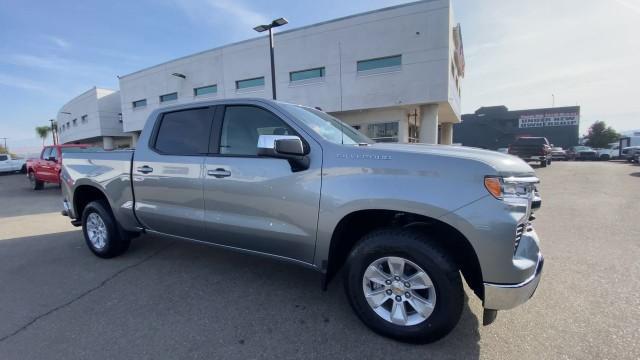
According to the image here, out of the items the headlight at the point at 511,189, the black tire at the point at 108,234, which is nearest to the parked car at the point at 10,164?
the black tire at the point at 108,234

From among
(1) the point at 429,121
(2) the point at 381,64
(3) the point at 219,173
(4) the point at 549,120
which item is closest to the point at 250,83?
(2) the point at 381,64

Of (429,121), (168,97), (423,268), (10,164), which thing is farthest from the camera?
(168,97)

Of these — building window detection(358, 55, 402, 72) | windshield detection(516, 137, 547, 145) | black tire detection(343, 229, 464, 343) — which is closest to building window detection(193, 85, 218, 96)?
building window detection(358, 55, 402, 72)

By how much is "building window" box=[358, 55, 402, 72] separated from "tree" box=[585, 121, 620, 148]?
163 feet

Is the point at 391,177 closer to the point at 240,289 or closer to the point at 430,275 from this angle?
the point at 430,275

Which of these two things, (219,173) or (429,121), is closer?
(219,173)

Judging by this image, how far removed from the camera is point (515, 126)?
4553cm

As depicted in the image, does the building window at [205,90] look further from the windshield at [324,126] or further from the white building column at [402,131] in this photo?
the windshield at [324,126]

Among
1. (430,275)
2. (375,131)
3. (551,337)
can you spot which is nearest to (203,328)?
(430,275)

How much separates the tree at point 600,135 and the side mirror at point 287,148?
61462 mm

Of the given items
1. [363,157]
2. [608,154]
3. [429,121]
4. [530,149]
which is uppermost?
[429,121]

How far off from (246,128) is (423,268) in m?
2.06

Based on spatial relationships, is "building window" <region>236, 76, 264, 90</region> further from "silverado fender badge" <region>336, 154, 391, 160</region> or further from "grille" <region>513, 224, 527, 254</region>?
"grille" <region>513, 224, 527, 254</region>

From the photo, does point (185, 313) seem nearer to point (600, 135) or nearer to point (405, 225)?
point (405, 225)
